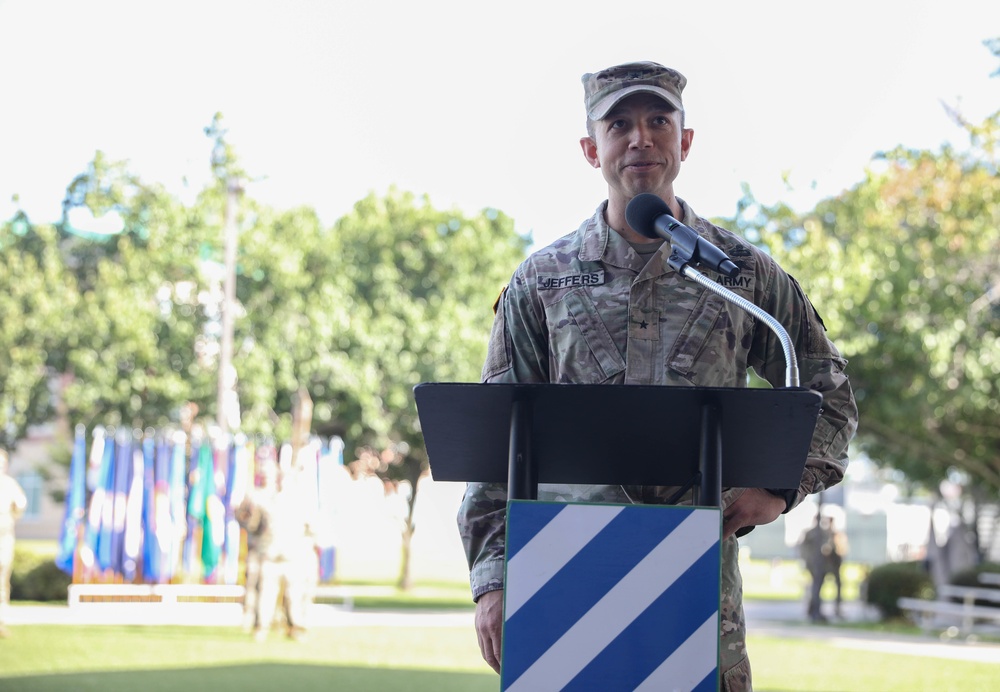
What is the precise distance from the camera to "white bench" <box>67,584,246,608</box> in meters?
21.4

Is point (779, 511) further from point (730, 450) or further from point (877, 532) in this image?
point (877, 532)

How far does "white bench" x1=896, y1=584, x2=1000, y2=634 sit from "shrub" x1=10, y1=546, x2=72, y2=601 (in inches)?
627

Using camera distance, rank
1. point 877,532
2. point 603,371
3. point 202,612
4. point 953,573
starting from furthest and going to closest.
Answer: point 877,532 < point 953,573 < point 202,612 < point 603,371

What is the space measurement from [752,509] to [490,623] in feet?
1.92

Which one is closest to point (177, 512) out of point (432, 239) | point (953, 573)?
point (432, 239)

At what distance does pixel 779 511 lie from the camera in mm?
2498

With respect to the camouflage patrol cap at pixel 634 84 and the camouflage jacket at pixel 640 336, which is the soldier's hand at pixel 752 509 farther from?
the camouflage patrol cap at pixel 634 84

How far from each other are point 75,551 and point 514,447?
2149 cm

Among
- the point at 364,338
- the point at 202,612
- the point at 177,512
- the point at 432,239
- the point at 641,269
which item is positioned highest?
the point at 432,239

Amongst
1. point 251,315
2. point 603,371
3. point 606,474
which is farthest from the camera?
point 251,315

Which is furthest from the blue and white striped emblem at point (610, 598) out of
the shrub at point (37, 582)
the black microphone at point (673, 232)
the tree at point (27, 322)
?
the tree at point (27, 322)

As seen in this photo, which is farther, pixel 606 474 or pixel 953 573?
pixel 953 573

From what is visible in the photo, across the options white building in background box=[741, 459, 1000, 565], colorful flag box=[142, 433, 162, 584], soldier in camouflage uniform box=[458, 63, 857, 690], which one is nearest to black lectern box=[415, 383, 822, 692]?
soldier in camouflage uniform box=[458, 63, 857, 690]

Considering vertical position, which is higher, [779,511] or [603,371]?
[603,371]
